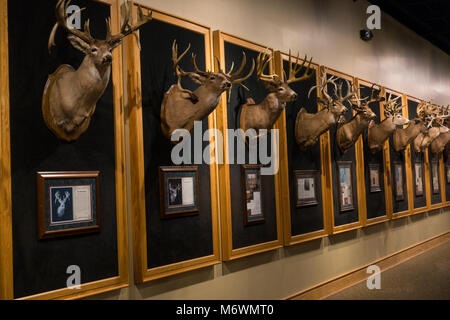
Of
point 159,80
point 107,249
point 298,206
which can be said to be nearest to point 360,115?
point 298,206

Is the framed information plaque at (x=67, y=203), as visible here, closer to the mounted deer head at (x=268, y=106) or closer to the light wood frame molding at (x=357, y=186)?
the mounted deer head at (x=268, y=106)

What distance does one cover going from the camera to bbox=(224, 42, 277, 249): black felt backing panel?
4.54 m

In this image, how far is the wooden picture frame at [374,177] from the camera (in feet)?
23.7

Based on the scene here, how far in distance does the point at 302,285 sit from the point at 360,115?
261 centimetres

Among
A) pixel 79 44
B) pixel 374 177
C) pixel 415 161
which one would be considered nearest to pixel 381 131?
pixel 374 177

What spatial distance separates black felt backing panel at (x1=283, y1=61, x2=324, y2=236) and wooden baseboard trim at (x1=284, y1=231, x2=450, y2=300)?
749 millimetres

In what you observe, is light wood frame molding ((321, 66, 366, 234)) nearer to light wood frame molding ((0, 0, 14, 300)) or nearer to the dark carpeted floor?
the dark carpeted floor

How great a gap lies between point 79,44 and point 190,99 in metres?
1.14

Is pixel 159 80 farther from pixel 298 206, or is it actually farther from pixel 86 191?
pixel 298 206

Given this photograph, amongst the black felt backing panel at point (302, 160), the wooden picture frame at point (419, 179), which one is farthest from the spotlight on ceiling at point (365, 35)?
the wooden picture frame at point (419, 179)

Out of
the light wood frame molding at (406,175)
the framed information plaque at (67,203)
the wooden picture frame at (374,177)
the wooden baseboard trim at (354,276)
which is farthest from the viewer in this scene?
the light wood frame molding at (406,175)

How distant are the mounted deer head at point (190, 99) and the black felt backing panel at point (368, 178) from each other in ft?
13.1

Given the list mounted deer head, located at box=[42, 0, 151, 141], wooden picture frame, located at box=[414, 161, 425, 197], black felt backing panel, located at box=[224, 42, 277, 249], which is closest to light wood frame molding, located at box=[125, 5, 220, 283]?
mounted deer head, located at box=[42, 0, 151, 141]

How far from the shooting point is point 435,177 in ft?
32.7
